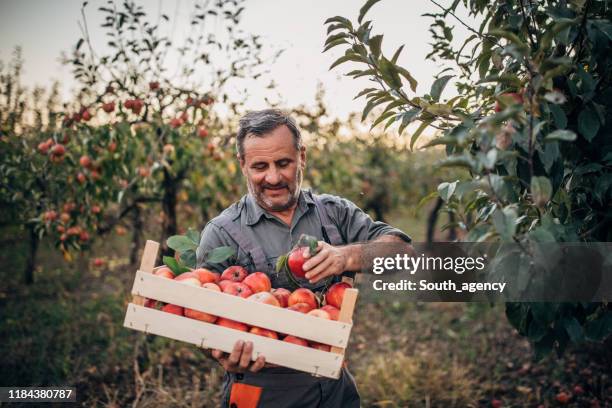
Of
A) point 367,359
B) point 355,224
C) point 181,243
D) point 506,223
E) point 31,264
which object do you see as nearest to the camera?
point 506,223

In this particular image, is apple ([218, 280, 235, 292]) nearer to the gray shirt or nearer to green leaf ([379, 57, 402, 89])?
the gray shirt

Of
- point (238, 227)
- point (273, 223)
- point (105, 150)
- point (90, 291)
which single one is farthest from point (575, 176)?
point (90, 291)

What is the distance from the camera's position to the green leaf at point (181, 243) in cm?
167

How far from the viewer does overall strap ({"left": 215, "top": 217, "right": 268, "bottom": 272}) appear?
70.2 inches

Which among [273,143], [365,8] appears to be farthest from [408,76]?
[273,143]

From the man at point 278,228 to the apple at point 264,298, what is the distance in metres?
0.27

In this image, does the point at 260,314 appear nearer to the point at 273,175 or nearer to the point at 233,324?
the point at 233,324

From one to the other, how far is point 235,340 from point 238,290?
16cm

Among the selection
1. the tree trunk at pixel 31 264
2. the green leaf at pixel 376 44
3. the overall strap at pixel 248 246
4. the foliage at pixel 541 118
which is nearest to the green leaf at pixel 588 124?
the foliage at pixel 541 118

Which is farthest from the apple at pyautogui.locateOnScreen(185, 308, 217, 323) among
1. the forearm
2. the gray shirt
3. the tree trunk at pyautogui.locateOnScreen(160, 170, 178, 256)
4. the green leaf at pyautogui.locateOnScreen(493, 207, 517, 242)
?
the tree trunk at pyautogui.locateOnScreen(160, 170, 178, 256)

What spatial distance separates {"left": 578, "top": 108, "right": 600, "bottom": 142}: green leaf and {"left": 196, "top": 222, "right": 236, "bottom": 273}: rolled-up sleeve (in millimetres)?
1216

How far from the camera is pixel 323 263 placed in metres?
1.48

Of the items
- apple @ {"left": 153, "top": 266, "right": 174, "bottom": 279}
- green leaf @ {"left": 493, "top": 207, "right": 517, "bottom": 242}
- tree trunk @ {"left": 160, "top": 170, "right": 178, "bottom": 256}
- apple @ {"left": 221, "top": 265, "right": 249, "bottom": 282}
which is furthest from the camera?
tree trunk @ {"left": 160, "top": 170, "right": 178, "bottom": 256}

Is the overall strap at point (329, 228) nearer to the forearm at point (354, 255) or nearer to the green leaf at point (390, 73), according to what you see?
the forearm at point (354, 255)
